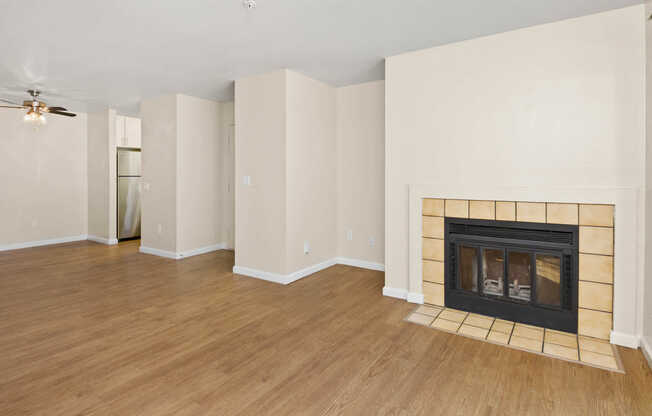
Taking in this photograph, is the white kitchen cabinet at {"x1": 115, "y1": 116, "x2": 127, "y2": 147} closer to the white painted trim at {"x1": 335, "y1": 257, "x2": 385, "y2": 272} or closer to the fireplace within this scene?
the white painted trim at {"x1": 335, "y1": 257, "x2": 385, "y2": 272}

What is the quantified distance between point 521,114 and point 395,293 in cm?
194

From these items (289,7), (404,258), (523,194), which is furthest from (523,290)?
(289,7)

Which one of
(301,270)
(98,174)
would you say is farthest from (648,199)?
(98,174)

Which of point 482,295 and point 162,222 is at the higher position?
point 162,222

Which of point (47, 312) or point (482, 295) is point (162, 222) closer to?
point (47, 312)

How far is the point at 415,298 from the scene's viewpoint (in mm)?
3354

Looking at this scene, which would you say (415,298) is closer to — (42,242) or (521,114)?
(521,114)

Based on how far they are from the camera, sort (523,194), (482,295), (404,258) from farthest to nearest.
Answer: (404,258)
(482,295)
(523,194)

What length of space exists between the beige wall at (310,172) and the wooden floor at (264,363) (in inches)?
31.2

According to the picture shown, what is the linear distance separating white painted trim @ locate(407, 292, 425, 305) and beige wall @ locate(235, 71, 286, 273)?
1.43 metres

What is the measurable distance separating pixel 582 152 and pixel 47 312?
4617mm

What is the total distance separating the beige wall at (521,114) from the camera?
8.26 ft

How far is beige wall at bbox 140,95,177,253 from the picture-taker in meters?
5.23

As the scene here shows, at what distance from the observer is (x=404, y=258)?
11.4ft
